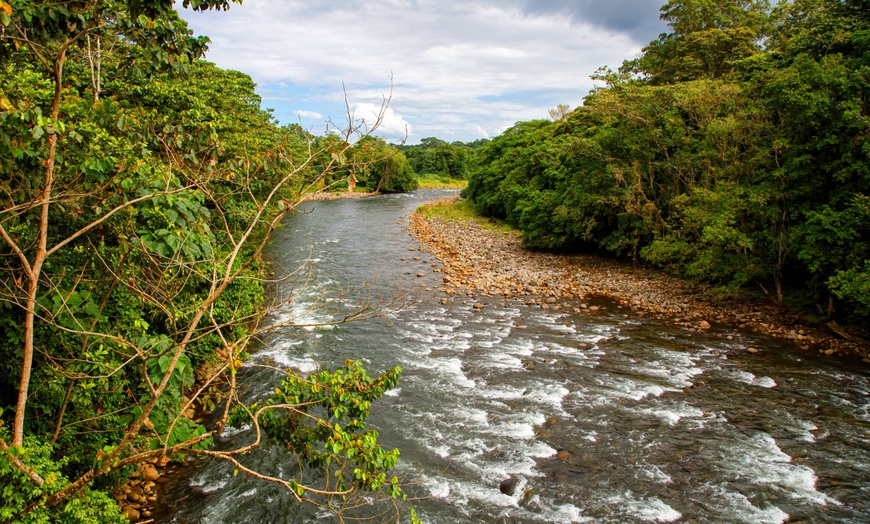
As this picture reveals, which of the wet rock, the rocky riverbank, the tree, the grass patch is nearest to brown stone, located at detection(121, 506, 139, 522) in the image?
the wet rock

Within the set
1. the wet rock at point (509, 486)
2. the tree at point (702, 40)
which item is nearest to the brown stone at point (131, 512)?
the wet rock at point (509, 486)

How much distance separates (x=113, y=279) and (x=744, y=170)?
17543 millimetres

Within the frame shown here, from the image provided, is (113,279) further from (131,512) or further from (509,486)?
(509,486)

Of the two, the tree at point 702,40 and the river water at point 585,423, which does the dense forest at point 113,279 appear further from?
the tree at point 702,40

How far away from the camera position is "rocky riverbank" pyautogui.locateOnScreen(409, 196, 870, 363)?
49.3 feet

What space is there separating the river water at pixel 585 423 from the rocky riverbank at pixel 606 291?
100 cm

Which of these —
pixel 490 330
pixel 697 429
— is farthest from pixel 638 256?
pixel 697 429

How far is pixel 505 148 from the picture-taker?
41.3 m

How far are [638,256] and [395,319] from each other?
13.1 metres

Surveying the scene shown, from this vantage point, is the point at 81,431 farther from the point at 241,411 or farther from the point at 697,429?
the point at 697,429

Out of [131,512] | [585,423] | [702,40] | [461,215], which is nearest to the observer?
[131,512]

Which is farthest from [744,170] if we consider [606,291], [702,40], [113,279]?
[113,279]

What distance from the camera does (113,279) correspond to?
6.17 metres

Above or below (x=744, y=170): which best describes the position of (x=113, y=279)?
below
